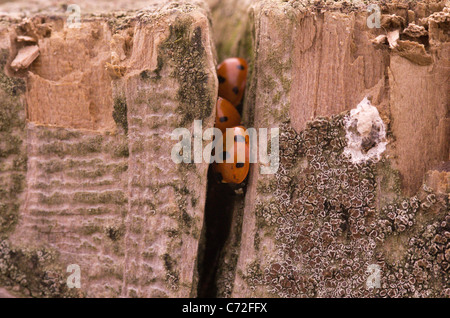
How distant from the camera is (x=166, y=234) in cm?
201

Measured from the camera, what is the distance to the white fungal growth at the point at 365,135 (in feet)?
6.21

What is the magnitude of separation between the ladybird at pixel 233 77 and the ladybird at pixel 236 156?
47 cm

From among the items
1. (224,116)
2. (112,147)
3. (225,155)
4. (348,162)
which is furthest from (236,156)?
(112,147)

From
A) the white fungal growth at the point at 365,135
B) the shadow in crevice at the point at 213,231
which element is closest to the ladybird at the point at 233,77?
the shadow in crevice at the point at 213,231

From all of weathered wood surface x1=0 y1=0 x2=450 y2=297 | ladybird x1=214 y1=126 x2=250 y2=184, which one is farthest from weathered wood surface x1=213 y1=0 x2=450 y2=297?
ladybird x1=214 y1=126 x2=250 y2=184

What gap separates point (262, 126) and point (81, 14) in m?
1.23

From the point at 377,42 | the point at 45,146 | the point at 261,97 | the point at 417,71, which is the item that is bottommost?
the point at 45,146

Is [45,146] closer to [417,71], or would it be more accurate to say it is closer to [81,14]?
[81,14]

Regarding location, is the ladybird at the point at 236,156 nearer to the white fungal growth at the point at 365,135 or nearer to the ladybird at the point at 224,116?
the ladybird at the point at 224,116

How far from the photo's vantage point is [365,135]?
1.89m

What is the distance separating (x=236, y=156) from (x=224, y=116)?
30cm

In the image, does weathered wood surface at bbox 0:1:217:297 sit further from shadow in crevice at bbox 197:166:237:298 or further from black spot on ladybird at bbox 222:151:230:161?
shadow in crevice at bbox 197:166:237:298

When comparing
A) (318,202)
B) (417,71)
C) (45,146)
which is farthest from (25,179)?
(417,71)

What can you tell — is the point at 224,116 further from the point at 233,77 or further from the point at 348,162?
the point at 348,162
